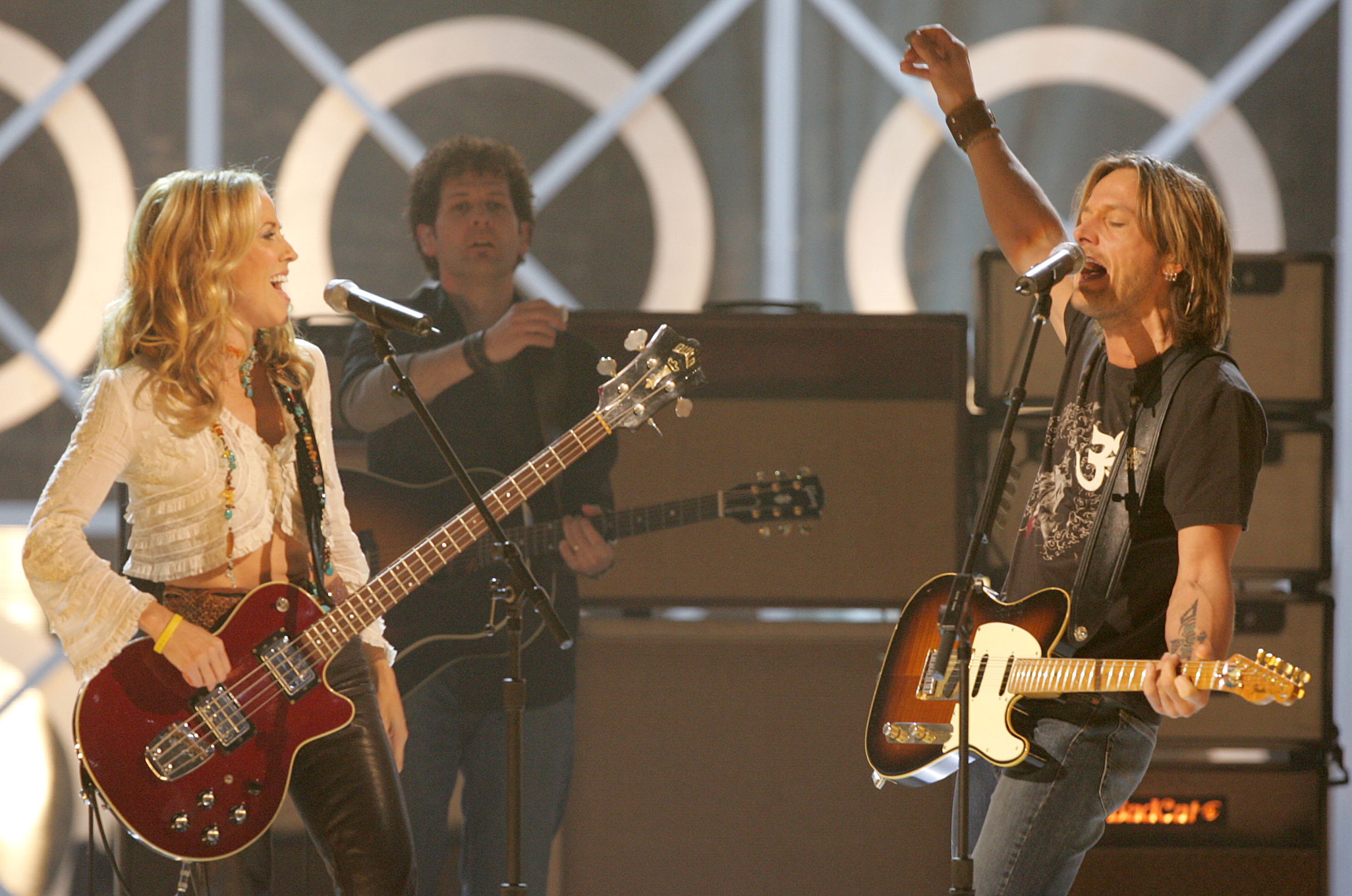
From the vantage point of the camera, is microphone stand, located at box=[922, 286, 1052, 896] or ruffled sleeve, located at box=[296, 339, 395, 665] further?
ruffled sleeve, located at box=[296, 339, 395, 665]

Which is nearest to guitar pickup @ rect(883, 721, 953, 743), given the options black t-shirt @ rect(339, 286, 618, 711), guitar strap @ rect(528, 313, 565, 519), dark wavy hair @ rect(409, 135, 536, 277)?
black t-shirt @ rect(339, 286, 618, 711)

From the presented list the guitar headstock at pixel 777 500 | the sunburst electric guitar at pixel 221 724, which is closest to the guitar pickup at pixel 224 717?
the sunburst electric guitar at pixel 221 724

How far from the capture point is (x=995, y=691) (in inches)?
98.6

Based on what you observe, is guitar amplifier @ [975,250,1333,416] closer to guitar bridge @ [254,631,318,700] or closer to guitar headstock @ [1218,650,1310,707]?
guitar headstock @ [1218,650,1310,707]

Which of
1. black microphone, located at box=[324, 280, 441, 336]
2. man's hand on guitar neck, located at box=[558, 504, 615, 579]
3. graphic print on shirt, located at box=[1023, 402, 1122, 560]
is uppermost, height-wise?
black microphone, located at box=[324, 280, 441, 336]

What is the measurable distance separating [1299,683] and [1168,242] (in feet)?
2.76

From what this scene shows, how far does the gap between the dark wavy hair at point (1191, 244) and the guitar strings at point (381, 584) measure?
109 cm

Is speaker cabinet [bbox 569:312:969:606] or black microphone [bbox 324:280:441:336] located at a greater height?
black microphone [bbox 324:280:441:336]

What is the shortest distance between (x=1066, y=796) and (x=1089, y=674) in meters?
0.22

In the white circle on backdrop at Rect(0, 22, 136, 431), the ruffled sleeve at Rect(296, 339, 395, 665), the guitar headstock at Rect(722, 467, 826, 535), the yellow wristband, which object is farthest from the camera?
the white circle on backdrop at Rect(0, 22, 136, 431)

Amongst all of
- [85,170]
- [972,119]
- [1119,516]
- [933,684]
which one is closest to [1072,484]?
[1119,516]

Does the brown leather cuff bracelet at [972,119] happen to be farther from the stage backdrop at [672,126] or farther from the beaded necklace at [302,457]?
the beaded necklace at [302,457]

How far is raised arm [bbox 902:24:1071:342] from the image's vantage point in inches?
113

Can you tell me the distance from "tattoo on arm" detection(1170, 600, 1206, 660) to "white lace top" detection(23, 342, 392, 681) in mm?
1720
